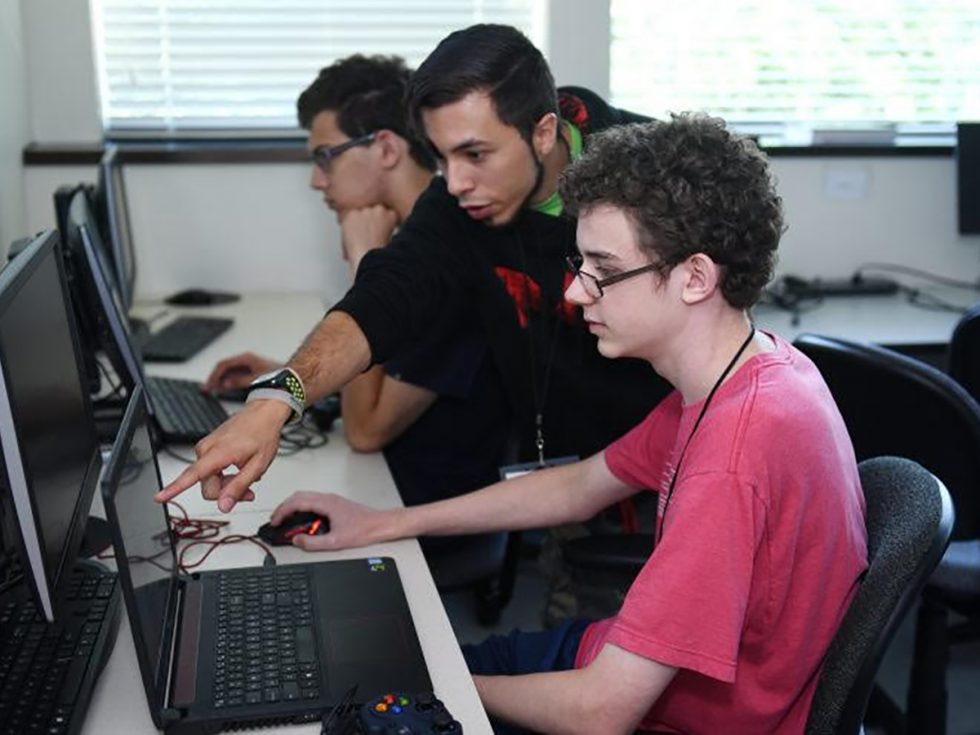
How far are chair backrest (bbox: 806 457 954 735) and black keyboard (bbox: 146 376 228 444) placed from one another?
1.17 m

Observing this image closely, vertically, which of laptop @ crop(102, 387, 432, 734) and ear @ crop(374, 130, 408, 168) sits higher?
ear @ crop(374, 130, 408, 168)

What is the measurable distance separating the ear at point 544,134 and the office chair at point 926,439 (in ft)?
1.99

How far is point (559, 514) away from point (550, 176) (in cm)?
57

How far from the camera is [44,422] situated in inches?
51.4

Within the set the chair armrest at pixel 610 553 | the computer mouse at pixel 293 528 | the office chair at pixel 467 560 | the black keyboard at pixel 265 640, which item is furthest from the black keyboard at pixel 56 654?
the office chair at pixel 467 560

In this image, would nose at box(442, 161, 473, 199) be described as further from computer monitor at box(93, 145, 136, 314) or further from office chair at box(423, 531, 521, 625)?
computer monitor at box(93, 145, 136, 314)

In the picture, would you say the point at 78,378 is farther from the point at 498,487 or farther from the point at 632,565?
the point at 632,565

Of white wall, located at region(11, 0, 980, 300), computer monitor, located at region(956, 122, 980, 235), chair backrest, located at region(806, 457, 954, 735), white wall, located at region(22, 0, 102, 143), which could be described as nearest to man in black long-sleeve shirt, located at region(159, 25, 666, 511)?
chair backrest, located at region(806, 457, 954, 735)

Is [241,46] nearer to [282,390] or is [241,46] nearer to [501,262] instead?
[501,262]

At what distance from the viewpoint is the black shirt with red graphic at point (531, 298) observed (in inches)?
77.6

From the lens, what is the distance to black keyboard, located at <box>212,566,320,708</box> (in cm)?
125

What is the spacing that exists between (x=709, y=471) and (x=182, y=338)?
183 centimetres

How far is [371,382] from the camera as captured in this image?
2.09 meters

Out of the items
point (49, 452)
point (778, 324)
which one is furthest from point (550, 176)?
point (778, 324)
